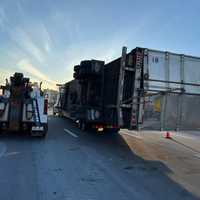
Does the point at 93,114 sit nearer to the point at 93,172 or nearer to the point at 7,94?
the point at 7,94

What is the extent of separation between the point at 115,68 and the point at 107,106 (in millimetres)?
1578

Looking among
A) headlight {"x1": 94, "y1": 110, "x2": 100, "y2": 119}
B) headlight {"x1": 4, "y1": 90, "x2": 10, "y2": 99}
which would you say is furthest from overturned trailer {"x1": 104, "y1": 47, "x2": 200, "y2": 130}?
headlight {"x1": 4, "y1": 90, "x2": 10, "y2": 99}

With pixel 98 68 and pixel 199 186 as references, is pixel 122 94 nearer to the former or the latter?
pixel 98 68

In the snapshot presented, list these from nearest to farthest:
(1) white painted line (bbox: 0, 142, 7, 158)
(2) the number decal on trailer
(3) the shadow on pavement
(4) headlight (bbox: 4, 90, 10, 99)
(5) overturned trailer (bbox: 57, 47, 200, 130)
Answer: (3) the shadow on pavement, (1) white painted line (bbox: 0, 142, 7, 158), (5) overturned trailer (bbox: 57, 47, 200, 130), (2) the number decal on trailer, (4) headlight (bbox: 4, 90, 10, 99)

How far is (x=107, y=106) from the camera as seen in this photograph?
1220 cm

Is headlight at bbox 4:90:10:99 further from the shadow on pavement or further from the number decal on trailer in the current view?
the number decal on trailer

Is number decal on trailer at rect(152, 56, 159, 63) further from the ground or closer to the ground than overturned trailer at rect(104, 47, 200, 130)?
further from the ground

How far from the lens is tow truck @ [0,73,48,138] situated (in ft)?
38.0

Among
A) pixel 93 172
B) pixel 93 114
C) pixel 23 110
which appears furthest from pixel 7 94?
pixel 93 172

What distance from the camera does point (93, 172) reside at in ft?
22.0

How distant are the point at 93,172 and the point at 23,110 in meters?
5.78

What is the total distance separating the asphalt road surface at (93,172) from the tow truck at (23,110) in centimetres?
89

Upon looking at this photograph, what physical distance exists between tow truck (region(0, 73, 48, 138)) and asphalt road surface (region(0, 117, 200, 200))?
Result: 89cm

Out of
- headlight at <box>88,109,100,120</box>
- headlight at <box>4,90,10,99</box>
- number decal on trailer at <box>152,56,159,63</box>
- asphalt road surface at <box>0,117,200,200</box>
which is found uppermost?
number decal on trailer at <box>152,56,159,63</box>
